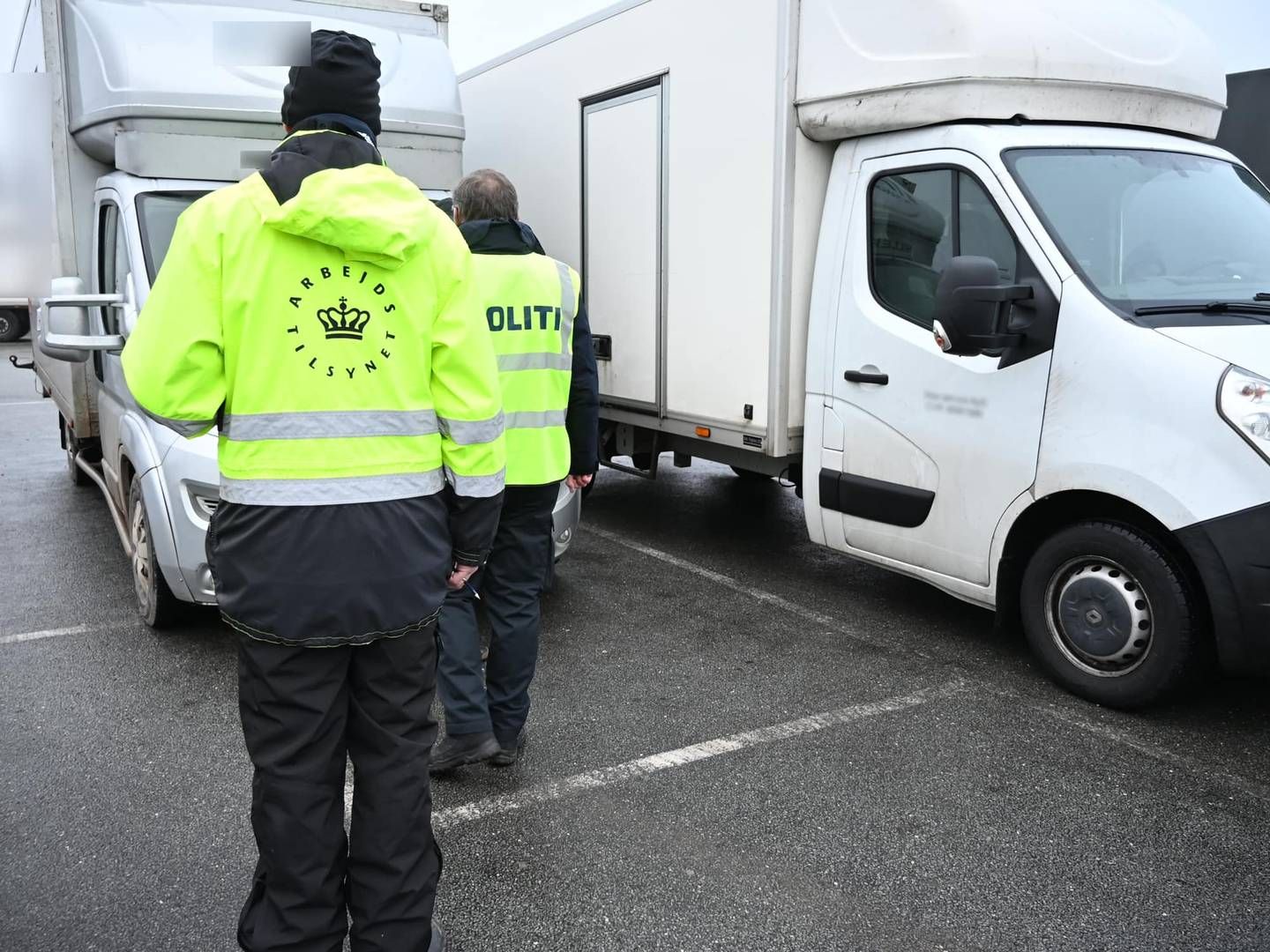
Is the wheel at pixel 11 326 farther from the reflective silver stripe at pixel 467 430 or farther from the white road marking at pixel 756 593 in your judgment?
the reflective silver stripe at pixel 467 430

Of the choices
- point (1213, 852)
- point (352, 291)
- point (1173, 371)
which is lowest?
point (1213, 852)

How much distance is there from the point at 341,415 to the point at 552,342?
1476 millimetres

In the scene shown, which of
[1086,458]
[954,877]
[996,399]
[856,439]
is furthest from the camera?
[856,439]

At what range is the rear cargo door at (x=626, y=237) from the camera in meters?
6.17

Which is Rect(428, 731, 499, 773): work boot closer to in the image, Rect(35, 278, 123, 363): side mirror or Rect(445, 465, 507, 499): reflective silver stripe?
Rect(445, 465, 507, 499): reflective silver stripe

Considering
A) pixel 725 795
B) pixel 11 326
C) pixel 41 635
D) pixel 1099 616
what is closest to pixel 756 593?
pixel 1099 616

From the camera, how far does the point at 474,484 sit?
7.97 feet

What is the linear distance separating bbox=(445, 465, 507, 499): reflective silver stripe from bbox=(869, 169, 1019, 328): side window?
9.21 ft

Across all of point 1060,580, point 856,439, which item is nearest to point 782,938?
point 1060,580

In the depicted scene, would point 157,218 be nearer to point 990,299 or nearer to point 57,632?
point 57,632

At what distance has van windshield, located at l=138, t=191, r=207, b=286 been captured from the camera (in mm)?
5113

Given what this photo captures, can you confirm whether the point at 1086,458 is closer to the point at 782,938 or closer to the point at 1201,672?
the point at 1201,672

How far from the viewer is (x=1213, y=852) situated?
3232 mm

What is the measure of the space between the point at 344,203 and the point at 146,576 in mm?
3591
